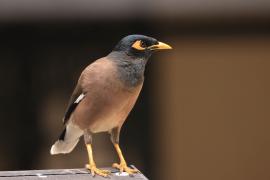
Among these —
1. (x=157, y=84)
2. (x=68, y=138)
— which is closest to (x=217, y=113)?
(x=157, y=84)

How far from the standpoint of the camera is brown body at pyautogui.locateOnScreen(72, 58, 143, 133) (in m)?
2.85

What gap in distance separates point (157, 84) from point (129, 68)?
2442 millimetres

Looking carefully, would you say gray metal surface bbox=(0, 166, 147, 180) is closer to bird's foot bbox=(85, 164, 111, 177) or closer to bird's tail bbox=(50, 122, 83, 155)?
bird's foot bbox=(85, 164, 111, 177)

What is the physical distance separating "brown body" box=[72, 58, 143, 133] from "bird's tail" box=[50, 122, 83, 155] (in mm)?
103

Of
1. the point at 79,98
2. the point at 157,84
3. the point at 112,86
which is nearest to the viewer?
the point at 112,86

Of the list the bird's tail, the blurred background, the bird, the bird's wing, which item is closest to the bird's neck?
the bird

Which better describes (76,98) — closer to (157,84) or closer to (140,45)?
(140,45)

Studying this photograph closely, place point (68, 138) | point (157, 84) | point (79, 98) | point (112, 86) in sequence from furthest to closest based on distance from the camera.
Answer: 1. point (157, 84)
2. point (68, 138)
3. point (79, 98)
4. point (112, 86)

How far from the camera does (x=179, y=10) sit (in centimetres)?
518

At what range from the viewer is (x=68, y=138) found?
3.12 metres

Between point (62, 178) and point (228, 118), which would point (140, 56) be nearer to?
point (62, 178)

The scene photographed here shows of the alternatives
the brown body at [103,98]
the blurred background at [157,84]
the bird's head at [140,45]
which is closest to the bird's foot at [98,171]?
the brown body at [103,98]

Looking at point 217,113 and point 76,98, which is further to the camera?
point 217,113

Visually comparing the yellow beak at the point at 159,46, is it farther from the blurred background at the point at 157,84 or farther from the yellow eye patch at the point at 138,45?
the blurred background at the point at 157,84
